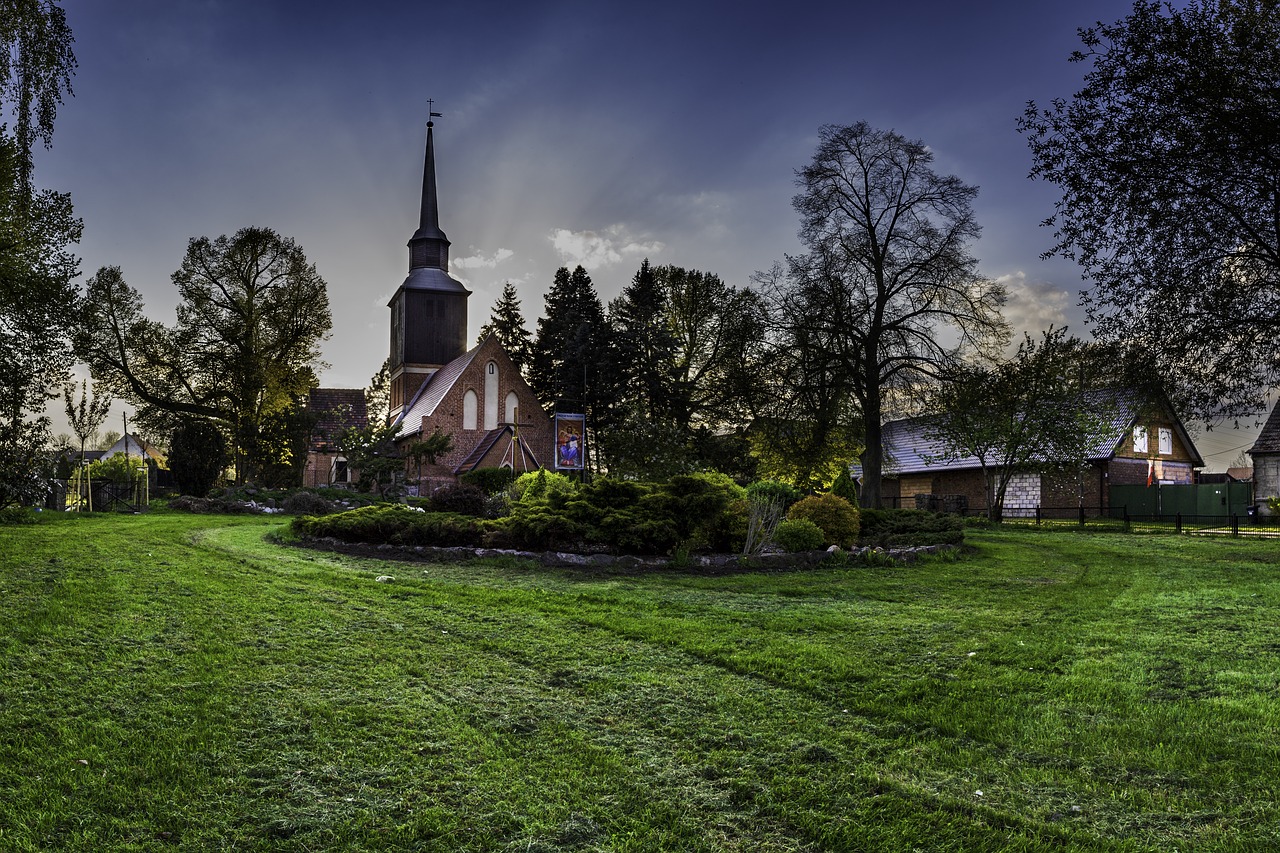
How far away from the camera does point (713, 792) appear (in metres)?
3.50

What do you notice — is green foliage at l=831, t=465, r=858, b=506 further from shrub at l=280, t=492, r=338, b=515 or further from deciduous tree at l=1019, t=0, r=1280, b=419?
shrub at l=280, t=492, r=338, b=515

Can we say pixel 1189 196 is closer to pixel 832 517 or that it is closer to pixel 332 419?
pixel 832 517

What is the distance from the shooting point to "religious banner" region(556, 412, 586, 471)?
109ft

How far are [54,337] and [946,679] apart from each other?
18.1 meters

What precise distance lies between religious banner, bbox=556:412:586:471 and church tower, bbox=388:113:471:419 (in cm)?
1967

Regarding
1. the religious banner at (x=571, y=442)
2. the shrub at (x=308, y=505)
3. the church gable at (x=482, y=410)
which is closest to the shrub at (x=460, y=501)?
the shrub at (x=308, y=505)

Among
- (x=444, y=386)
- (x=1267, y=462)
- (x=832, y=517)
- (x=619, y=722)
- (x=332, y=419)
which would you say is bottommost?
(x=619, y=722)

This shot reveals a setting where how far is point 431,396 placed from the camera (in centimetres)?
4412

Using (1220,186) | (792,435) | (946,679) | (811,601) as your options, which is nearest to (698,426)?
(792,435)

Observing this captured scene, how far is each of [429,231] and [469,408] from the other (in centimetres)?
1675

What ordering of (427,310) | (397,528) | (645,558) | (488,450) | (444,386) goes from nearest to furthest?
(645,558)
(397,528)
(488,450)
(444,386)
(427,310)

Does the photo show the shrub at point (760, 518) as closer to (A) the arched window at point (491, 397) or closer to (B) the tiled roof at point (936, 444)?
(B) the tiled roof at point (936, 444)

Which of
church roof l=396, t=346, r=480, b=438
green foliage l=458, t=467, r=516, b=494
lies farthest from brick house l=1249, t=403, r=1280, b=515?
church roof l=396, t=346, r=480, b=438

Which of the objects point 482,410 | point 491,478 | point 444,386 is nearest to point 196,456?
point 491,478
